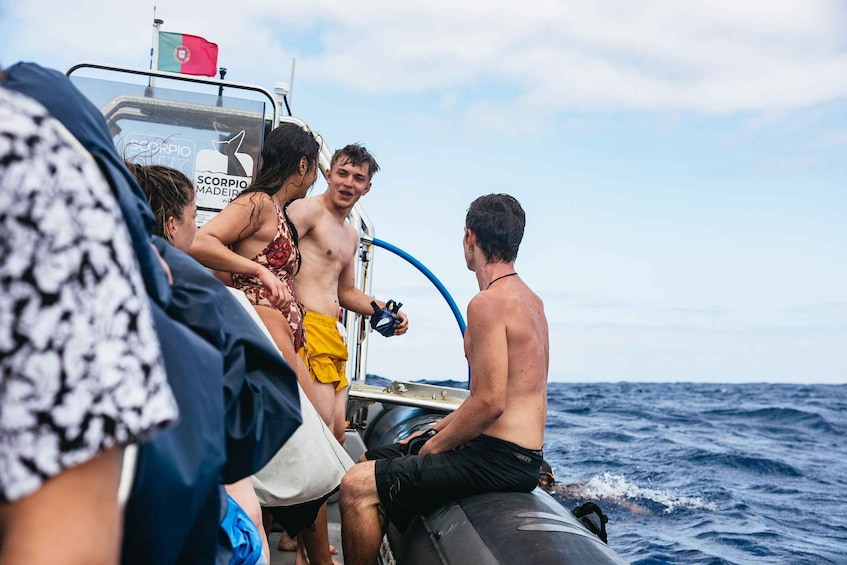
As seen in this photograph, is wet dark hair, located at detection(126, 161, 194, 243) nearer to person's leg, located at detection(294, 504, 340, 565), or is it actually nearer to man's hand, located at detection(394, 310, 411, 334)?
person's leg, located at detection(294, 504, 340, 565)

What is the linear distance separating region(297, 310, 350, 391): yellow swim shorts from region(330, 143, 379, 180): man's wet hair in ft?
2.80

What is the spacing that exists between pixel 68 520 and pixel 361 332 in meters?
5.39

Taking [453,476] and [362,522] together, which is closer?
[453,476]

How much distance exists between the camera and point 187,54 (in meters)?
5.46

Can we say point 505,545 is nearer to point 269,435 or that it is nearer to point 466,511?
point 466,511

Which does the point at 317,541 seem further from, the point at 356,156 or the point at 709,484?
the point at 709,484

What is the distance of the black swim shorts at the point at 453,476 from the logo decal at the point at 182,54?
3.24m

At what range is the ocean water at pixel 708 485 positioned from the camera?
26.0 feet

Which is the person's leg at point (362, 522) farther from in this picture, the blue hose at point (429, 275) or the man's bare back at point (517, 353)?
the blue hose at point (429, 275)

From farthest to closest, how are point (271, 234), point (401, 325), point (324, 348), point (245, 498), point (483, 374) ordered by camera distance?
1. point (401, 325)
2. point (324, 348)
3. point (271, 234)
4. point (483, 374)
5. point (245, 498)

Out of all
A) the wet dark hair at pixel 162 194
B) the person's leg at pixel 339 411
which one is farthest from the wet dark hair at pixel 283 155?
→ the wet dark hair at pixel 162 194

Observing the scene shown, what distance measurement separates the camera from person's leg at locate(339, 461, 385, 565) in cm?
366

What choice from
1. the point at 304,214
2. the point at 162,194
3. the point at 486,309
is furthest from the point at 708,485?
the point at 162,194

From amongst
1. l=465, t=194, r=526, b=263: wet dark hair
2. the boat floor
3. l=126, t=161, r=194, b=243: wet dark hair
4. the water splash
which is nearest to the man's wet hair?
l=465, t=194, r=526, b=263: wet dark hair
